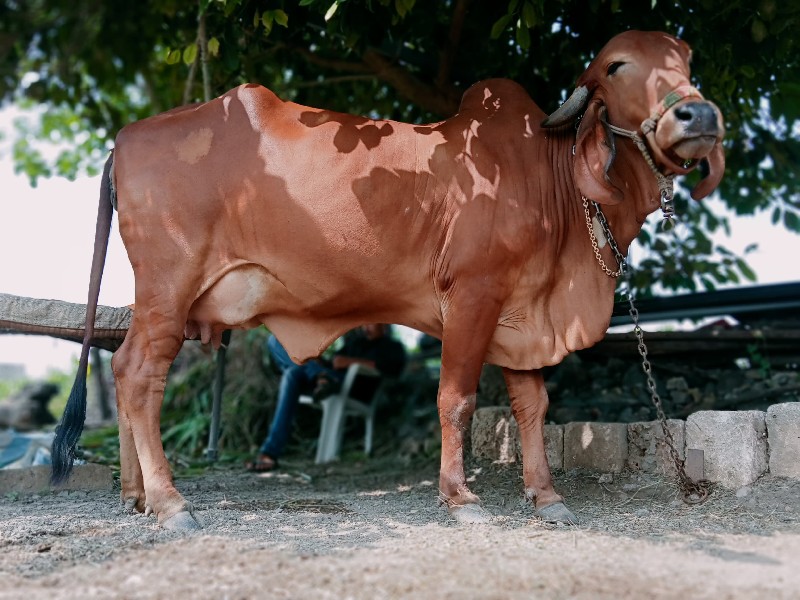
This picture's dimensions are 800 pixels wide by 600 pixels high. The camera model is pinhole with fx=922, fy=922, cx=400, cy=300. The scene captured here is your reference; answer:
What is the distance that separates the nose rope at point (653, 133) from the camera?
4164 mm

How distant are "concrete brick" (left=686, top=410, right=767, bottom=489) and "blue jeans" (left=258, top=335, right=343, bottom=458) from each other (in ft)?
11.3

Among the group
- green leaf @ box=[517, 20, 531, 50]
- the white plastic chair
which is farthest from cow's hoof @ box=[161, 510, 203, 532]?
the white plastic chair

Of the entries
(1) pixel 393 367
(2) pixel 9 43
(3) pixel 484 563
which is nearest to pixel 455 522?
(3) pixel 484 563

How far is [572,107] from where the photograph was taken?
14.8 feet

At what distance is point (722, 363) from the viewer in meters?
6.94

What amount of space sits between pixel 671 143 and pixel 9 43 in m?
8.11

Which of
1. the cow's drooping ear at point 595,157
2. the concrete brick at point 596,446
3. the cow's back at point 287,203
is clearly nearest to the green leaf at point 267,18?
the cow's back at point 287,203

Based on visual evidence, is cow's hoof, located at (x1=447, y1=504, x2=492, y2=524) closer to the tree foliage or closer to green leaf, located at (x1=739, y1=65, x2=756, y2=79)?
the tree foliage

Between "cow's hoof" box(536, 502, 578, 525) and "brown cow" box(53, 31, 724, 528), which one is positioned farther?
"brown cow" box(53, 31, 724, 528)

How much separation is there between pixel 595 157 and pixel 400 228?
3.29 feet

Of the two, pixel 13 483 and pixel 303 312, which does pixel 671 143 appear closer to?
pixel 303 312

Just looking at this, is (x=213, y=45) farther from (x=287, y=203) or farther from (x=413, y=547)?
(x=413, y=547)

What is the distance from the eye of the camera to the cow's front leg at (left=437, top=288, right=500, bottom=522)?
439 cm

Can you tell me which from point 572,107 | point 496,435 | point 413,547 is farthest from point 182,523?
point 572,107
